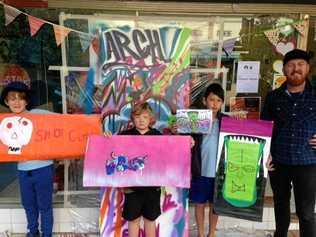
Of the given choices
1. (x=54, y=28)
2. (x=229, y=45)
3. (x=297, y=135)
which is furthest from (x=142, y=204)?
(x=229, y=45)

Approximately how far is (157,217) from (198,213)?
1.47ft

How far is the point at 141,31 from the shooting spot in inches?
160

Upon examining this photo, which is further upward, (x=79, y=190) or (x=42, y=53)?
(x=42, y=53)

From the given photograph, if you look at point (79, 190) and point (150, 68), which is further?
point (79, 190)

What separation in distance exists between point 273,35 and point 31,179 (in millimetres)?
2738

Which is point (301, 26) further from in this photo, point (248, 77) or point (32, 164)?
point (32, 164)

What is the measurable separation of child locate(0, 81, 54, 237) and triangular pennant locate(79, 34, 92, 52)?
78cm

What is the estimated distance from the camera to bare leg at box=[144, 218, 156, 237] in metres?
3.60

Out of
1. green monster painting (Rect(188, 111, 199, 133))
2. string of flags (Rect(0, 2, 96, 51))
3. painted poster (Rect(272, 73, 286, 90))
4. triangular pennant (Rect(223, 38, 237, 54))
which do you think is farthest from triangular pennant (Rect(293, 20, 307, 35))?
string of flags (Rect(0, 2, 96, 51))

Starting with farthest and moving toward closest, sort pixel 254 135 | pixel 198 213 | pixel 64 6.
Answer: pixel 64 6
pixel 198 213
pixel 254 135

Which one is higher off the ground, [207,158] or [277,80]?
[277,80]

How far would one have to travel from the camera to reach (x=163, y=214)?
150 inches

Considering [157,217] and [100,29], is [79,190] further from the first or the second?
[100,29]

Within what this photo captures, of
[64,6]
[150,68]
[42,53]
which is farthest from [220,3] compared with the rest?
[42,53]
